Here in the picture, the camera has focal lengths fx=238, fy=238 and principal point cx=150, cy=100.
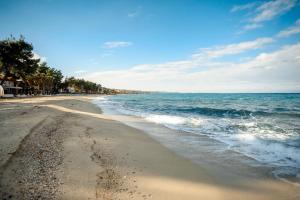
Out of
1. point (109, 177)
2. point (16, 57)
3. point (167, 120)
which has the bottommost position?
point (167, 120)

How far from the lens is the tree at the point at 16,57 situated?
52406mm

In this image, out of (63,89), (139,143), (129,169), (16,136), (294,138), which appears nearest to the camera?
(129,169)

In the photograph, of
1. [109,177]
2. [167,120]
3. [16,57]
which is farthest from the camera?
[16,57]

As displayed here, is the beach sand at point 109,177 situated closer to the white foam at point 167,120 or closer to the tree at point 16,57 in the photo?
the white foam at point 167,120

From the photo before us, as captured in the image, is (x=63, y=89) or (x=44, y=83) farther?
(x=63, y=89)

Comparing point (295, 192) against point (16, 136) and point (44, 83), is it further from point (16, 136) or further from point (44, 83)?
point (44, 83)

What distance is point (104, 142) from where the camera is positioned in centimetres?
1044

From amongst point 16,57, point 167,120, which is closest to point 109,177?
point 167,120

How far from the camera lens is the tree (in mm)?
52406

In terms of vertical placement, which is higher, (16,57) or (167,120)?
(16,57)

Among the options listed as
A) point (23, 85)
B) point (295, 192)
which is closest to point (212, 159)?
point (295, 192)

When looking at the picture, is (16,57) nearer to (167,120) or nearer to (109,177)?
(167,120)

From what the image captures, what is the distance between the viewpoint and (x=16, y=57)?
53469 millimetres

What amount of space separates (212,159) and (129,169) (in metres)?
3.41
